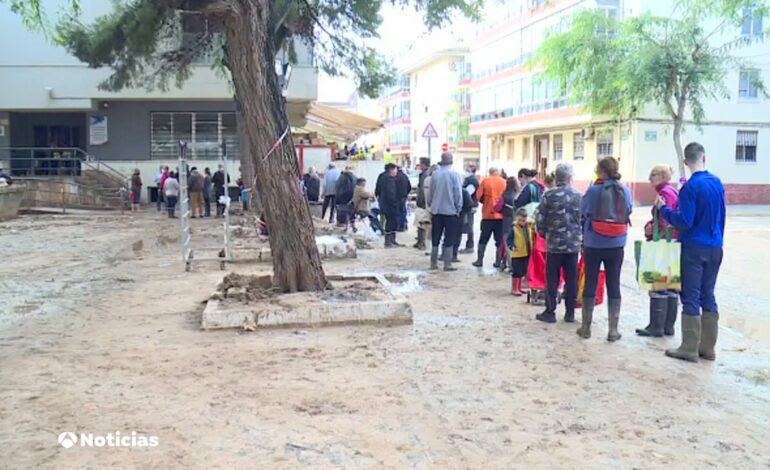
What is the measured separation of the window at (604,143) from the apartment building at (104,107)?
571 inches

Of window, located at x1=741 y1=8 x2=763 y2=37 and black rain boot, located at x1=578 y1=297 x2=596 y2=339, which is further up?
window, located at x1=741 y1=8 x2=763 y2=37

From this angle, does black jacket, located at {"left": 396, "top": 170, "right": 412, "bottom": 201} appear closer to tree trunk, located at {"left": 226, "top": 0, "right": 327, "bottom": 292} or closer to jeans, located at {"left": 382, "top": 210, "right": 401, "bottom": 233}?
jeans, located at {"left": 382, "top": 210, "right": 401, "bottom": 233}

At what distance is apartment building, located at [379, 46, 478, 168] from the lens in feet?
212

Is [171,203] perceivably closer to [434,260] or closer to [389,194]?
[389,194]

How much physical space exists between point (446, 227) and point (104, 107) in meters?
21.5

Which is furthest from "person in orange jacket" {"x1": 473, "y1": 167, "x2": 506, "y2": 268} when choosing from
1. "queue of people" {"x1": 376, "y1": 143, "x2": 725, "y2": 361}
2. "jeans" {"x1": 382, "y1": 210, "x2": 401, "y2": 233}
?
"jeans" {"x1": 382, "y1": 210, "x2": 401, "y2": 233}

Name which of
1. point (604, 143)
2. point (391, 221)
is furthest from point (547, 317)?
point (604, 143)

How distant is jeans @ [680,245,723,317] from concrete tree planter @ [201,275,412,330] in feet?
8.76

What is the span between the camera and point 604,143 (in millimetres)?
34812

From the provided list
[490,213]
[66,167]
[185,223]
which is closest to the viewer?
[185,223]

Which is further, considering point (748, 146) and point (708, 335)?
point (748, 146)

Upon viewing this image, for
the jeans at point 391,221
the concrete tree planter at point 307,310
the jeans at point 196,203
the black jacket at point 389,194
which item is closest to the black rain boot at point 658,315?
the concrete tree planter at point 307,310

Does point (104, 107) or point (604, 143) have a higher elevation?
point (104, 107)

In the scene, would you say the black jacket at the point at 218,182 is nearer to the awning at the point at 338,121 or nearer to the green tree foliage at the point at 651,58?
the awning at the point at 338,121
